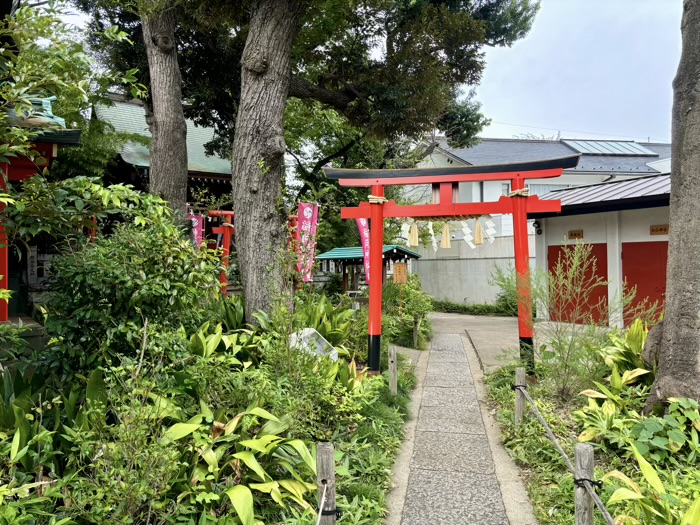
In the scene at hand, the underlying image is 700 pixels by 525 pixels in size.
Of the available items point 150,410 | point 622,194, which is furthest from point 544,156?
point 150,410

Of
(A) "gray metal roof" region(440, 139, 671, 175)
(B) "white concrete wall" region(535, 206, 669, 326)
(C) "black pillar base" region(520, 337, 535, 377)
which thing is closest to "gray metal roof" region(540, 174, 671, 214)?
(B) "white concrete wall" region(535, 206, 669, 326)

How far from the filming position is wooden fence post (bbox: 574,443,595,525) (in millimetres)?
2805

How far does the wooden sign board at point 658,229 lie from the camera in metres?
11.2

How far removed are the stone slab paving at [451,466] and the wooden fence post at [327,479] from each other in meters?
1.32

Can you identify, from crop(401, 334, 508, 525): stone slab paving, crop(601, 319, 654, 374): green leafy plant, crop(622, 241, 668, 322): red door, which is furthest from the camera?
crop(622, 241, 668, 322): red door

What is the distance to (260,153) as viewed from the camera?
6570 mm

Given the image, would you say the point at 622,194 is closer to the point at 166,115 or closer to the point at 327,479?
the point at 166,115

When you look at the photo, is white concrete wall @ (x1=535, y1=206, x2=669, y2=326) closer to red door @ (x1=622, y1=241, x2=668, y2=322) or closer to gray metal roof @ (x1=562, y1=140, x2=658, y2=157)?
red door @ (x1=622, y1=241, x2=668, y2=322)

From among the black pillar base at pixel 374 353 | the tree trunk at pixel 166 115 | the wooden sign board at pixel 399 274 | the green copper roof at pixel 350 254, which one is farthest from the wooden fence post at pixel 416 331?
the tree trunk at pixel 166 115

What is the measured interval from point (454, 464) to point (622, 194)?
30.8 feet

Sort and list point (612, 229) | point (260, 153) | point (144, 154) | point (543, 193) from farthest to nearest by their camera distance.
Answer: point (543, 193) < point (144, 154) < point (612, 229) < point (260, 153)

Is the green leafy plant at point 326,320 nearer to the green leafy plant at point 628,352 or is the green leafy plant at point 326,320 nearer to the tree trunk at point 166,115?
the green leafy plant at point 628,352

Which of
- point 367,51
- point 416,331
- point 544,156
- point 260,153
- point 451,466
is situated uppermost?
point 544,156

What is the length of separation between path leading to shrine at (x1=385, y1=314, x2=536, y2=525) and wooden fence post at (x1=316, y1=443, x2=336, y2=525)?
1266 mm
